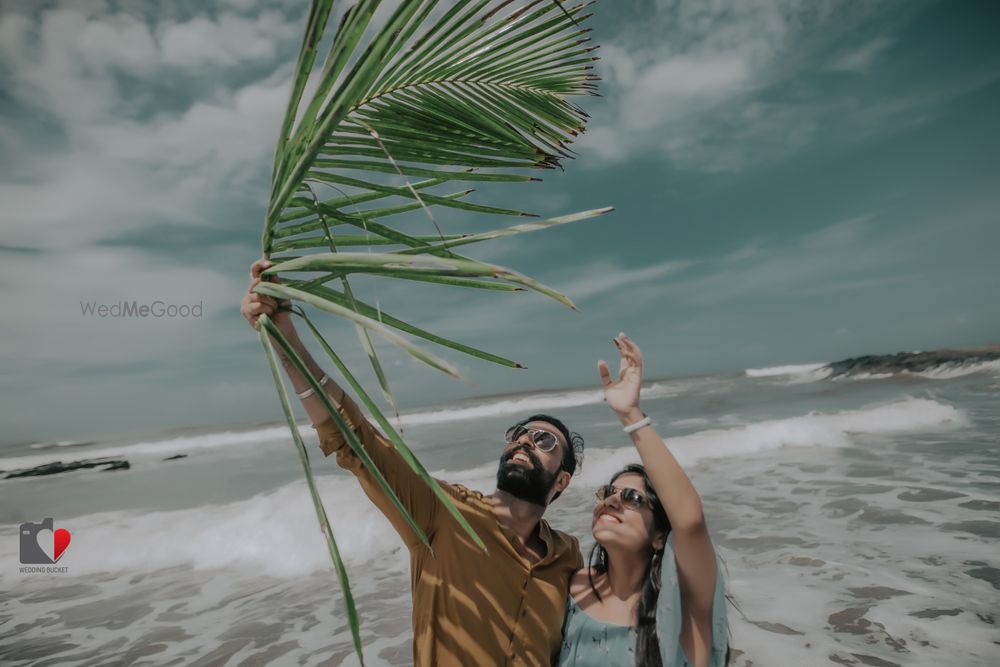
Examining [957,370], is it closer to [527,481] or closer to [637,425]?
[527,481]

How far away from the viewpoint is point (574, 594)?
105 inches

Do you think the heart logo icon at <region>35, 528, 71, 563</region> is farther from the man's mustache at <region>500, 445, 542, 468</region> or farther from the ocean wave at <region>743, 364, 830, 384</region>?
the ocean wave at <region>743, 364, 830, 384</region>

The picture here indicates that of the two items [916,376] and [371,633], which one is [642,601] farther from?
[916,376]

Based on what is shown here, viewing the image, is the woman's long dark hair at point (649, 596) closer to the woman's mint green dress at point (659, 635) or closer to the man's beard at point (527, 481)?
the woman's mint green dress at point (659, 635)

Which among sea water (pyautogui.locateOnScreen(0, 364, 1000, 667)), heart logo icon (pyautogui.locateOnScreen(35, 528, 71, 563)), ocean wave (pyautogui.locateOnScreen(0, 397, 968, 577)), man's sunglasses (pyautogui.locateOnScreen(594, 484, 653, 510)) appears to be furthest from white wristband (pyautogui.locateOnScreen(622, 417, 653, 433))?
heart logo icon (pyautogui.locateOnScreen(35, 528, 71, 563))

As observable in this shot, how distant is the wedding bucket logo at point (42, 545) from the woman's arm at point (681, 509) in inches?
338

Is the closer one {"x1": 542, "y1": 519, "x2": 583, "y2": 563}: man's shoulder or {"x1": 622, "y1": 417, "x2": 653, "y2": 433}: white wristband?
{"x1": 622, "y1": 417, "x2": 653, "y2": 433}: white wristband

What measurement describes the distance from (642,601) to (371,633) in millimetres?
3471

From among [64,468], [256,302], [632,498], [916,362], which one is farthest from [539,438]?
[916,362]

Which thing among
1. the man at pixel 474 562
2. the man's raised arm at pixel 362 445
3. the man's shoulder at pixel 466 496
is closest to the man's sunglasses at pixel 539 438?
the man at pixel 474 562

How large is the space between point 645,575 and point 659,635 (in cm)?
32

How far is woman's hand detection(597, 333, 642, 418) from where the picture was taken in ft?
7.03

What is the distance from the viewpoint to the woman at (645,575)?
7.00 feet

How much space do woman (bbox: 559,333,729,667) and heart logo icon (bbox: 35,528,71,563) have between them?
862 centimetres
